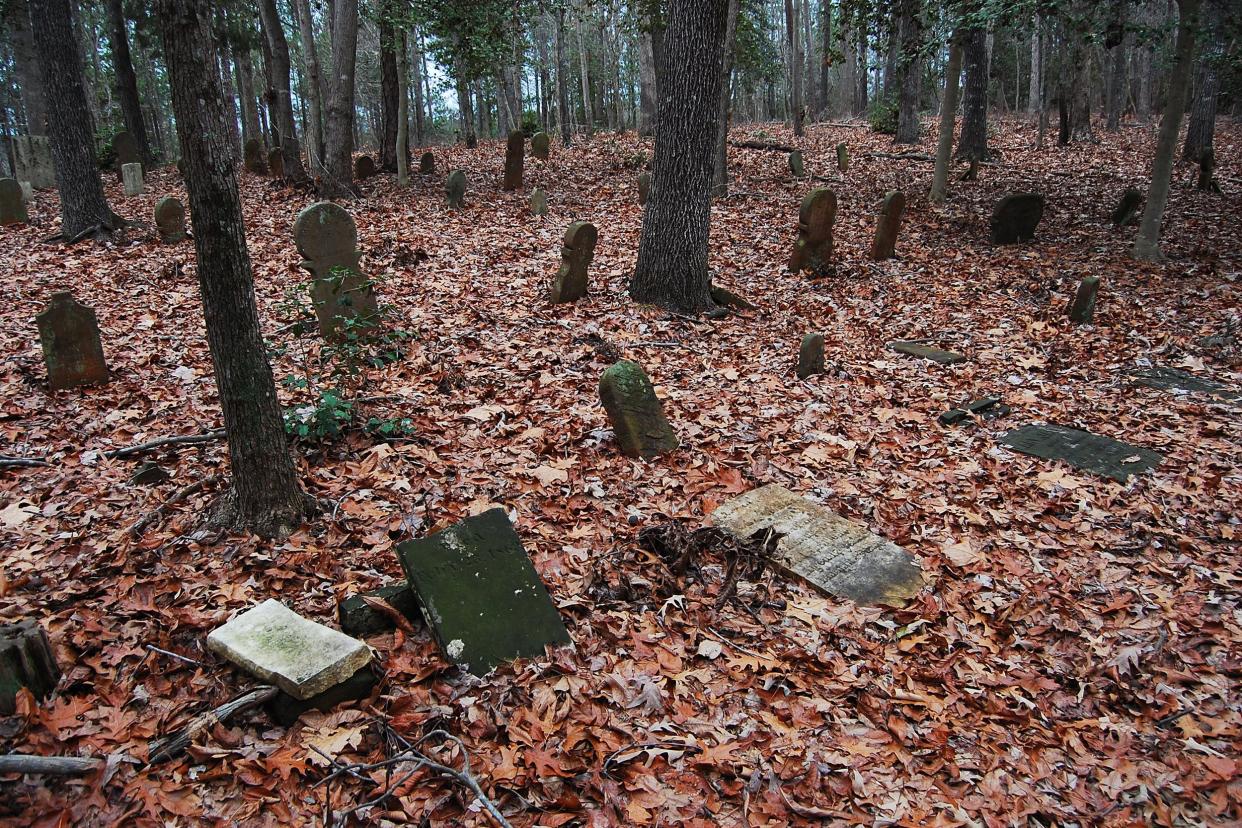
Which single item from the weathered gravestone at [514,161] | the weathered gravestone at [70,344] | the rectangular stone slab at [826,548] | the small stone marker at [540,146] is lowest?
the rectangular stone slab at [826,548]

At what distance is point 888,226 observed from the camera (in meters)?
10.8

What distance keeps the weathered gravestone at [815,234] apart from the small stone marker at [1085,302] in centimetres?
322

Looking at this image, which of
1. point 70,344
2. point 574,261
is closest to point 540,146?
point 574,261

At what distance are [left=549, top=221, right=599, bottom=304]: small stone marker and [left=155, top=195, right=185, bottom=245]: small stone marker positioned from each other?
6482mm

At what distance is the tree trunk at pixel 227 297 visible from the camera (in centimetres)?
352

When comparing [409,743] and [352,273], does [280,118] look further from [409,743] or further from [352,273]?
[409,743]

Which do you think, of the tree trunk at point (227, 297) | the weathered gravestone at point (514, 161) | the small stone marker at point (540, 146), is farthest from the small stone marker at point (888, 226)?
the small stone marker at point (540, 146)

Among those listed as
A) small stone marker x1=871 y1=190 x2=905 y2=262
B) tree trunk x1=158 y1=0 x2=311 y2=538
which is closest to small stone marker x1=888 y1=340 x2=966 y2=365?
small stone marker x1=871 y1=190 x2=905 y2=262

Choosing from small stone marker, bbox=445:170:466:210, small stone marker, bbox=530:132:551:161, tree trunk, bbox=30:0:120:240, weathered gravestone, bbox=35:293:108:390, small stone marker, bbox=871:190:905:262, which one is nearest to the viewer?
weathered gravestone, bbox=35:293:108:390

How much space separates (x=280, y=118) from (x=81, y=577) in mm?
14422

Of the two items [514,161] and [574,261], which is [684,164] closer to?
[574,261]

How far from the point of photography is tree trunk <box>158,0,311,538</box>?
11.6 ft

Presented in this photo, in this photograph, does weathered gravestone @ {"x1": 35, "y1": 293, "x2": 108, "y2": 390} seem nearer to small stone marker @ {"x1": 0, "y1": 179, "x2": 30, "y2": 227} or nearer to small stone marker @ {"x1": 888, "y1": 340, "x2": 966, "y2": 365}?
small stone marker @ {"x1": 888, "y1": 340, "x2": 966, "y2": 365}

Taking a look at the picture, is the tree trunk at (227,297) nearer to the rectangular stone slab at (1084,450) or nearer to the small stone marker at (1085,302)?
the rectangular stone slab at (1084,450)
